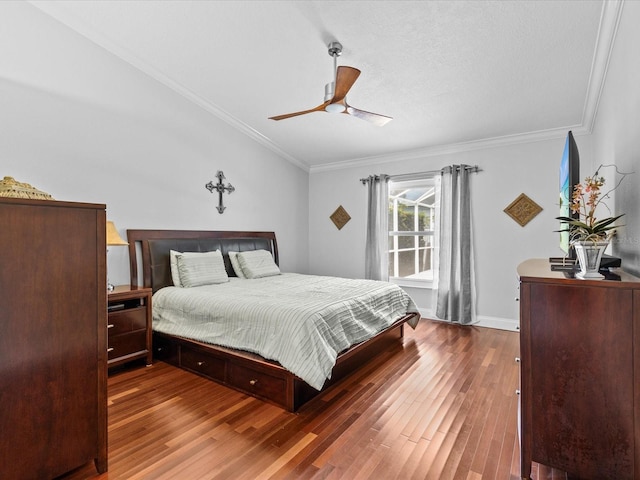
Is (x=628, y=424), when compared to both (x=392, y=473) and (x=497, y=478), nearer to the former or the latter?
(x=497, y=478)

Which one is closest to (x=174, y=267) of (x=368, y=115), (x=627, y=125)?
(x=368, y=115)

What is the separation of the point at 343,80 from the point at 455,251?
3.04 meters

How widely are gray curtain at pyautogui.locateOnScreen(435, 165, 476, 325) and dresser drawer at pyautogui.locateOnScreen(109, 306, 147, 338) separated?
376 cm

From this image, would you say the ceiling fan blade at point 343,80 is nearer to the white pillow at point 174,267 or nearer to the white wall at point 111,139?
the white wall at point 111,139

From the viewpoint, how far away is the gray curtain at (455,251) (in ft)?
14.6

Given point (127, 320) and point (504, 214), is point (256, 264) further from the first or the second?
point (504, 214)

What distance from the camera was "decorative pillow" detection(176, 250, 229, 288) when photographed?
3570 mm

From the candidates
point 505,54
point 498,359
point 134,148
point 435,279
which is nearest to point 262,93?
point 134,148

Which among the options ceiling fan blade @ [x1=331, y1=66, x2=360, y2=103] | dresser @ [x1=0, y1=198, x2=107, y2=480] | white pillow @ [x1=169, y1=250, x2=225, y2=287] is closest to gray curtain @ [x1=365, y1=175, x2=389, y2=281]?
ceiling fan blade @ [x1=331, y1=66, x2=360, y2=103]

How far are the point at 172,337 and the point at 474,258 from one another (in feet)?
12.6

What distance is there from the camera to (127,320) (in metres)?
2.92

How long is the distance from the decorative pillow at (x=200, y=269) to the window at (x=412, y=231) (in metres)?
2.83

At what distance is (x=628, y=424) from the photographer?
1.33m

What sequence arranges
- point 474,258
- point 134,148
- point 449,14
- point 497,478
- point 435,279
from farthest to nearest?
point 435,279
point 474,258
point 134,148
point 449,14
point 497,478
